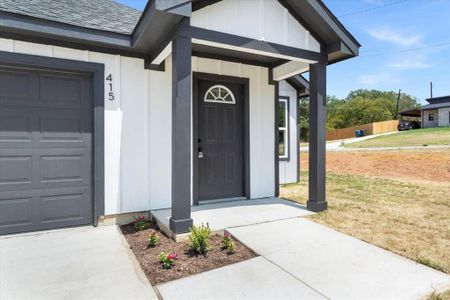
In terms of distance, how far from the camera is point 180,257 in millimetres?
2984

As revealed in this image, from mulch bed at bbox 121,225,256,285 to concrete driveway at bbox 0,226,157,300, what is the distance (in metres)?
0.10

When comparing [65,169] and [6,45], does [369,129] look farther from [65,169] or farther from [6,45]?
[6,45]

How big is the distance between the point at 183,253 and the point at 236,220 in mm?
1130

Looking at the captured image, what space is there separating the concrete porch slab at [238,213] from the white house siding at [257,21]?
8.65 feet

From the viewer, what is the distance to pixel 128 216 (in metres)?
4.42

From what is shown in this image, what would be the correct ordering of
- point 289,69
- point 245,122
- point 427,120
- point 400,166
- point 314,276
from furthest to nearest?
1. point 427,120
2. point 400,166
3. point 245,122
4. point 289,69
5. point 314,276

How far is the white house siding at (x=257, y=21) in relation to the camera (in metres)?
3.80

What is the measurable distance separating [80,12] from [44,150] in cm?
212

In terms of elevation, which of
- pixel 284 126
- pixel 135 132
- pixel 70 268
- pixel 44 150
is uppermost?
pixel 284 126

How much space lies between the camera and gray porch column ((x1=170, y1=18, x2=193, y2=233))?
11.3 ft

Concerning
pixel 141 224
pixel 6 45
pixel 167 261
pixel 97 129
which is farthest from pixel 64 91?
pixel 167 261

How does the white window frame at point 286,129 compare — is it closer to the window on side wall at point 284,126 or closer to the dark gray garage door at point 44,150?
the window on side wall at point 284,126

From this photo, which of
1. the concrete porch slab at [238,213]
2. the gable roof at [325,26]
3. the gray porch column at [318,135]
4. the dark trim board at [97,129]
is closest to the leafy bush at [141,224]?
the concrete porch slab at [238,213]

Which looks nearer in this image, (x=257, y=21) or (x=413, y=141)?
(x=257, y=21)
